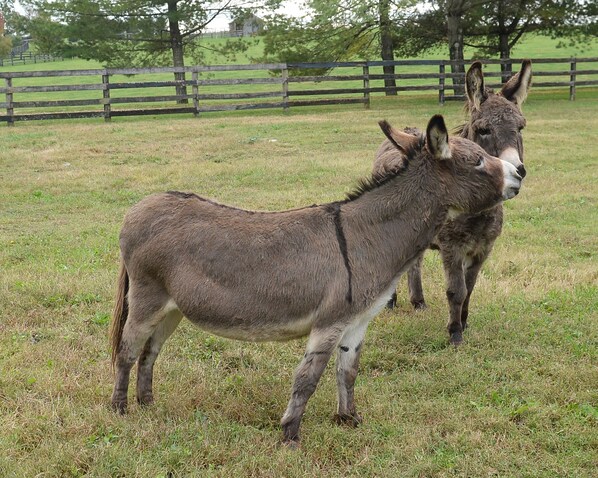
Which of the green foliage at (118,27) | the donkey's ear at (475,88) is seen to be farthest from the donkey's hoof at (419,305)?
the green foliage at (118,27)

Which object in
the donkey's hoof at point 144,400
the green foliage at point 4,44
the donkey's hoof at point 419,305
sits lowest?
the donkey's hoof at point 419,305

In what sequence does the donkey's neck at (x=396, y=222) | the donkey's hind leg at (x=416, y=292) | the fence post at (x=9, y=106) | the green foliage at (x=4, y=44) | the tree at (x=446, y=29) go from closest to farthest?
the donkey's neck at (x=396, y=222) → the donkey's hind leg at (x=416, y=292) → the fence post at (x=9, y=106) → the tree at (x=446, y=29) → the green foliage at (x=4, y=44)

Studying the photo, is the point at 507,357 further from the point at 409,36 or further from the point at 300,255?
the point at 409,36

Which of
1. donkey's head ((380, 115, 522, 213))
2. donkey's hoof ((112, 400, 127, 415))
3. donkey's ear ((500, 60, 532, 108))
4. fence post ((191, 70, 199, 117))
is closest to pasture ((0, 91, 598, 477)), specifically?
donkey's hoof ((112, 400, 127, 415))

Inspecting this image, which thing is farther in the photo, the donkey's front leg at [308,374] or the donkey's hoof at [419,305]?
the donkey's hoof at [419,305]

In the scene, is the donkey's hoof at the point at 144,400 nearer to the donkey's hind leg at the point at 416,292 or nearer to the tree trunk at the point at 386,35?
the donkey's hind leg at the point at 416,292

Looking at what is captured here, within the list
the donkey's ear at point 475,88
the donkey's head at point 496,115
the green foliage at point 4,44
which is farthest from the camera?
the green foliage at point 4,44

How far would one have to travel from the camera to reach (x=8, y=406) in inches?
172

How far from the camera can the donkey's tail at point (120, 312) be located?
4461 mm

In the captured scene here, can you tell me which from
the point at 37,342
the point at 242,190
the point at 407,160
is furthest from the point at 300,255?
the point at 242,190

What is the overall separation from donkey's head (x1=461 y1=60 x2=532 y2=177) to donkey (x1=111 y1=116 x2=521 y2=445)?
53.2 inches

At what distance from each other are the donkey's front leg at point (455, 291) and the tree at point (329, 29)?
74.1 ft

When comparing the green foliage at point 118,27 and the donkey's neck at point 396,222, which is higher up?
the green foliage at point 118,27

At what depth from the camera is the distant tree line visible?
90.4 feet
